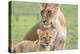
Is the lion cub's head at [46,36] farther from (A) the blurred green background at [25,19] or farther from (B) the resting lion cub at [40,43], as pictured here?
→ (A) the blurred green background at [25,19]

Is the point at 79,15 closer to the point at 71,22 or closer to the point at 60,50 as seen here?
the point at 71,22

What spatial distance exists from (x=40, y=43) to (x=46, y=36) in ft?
0.25

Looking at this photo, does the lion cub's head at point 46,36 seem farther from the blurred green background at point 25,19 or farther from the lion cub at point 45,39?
the blurred green background at point 25,19

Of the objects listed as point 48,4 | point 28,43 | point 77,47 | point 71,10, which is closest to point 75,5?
point 71,10

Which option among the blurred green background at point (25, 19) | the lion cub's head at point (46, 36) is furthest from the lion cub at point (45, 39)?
the blurred green background at point (25, 19)

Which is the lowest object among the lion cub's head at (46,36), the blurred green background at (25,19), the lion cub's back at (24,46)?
the lion cub's back at (24,46)

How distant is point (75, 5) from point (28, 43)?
547 millimetres

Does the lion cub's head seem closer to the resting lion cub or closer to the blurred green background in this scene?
the resting lion cub

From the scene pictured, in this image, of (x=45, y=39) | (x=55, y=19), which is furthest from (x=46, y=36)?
(x=55, y=19)

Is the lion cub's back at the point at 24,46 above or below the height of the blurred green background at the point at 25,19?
below

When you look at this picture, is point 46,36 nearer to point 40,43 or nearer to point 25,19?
point 40,43

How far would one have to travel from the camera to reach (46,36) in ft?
4.53

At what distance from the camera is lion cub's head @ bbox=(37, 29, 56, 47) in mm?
1370

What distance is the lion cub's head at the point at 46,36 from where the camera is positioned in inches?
53.9
